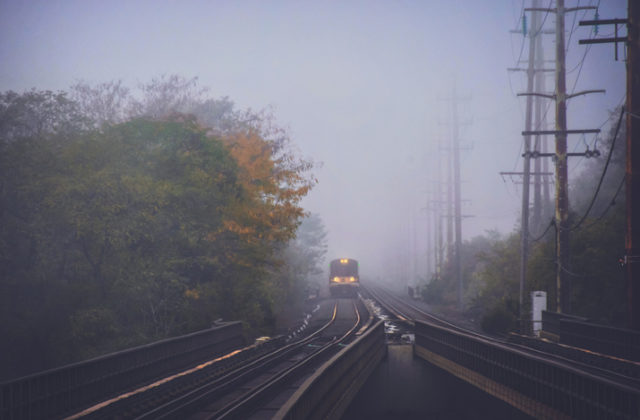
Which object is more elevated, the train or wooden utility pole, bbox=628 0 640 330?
wooden utility pole, bbox=628 0 640 330

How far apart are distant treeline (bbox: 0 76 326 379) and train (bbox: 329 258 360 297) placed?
96.6 feet

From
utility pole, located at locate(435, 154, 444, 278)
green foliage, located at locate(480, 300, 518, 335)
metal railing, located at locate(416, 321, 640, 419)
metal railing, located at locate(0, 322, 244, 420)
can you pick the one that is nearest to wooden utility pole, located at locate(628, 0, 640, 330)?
metal railing, located at locate(416, 321, 640, 419)

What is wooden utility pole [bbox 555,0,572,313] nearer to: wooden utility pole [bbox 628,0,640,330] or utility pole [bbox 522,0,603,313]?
utility pole [bbox 522,0,603,313]

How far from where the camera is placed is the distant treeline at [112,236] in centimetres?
1927

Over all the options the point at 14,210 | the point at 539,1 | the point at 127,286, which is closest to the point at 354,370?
the point at 127,286

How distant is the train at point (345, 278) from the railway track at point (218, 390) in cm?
3941

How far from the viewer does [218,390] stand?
43.7 feet

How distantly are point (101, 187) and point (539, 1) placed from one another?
104 ft

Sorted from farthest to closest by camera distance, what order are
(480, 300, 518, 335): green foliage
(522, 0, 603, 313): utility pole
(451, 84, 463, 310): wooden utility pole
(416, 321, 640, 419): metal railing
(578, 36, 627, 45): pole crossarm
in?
(451, 84, 463, 310): wooden utility pole → (480, 300, 518, 335): green foliage → (522, 0, 603, 313): utility pole → (578, 36, 627, 45): pole crossarm → (416, 321, 640, 419): metal railing

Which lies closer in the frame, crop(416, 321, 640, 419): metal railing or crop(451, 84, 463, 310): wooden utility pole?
crop(416, 321, 640, 419): metal railing

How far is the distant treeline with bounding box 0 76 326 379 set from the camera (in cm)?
1927

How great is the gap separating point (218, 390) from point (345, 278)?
47.4 meters

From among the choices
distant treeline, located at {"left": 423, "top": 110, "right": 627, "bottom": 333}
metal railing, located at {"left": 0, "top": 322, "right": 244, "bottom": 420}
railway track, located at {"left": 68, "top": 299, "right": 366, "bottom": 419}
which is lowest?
railway track, located at {"left": 68, "top": 299, "right": 366, "bottom": 419}

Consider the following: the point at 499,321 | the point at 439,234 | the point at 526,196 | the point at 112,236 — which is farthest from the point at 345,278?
the point at 112,236
